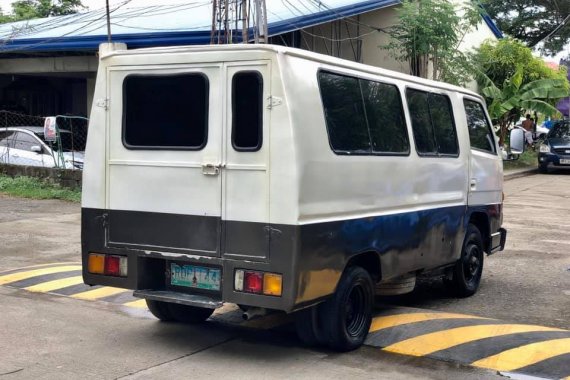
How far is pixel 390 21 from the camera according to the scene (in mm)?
22828

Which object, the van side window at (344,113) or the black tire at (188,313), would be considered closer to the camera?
the van side window at (344,113)

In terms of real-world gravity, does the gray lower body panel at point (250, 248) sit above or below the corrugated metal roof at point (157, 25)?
below

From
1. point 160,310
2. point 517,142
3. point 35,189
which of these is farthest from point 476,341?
point 35,189

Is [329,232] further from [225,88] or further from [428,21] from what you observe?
[428,21]

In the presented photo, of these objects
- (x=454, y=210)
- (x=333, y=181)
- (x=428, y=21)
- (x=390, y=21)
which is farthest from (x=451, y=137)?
(x=390, y=21)

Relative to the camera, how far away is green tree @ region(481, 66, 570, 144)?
24906 millimetres

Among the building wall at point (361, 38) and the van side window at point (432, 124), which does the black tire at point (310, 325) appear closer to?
the van side window at point (432, 124)

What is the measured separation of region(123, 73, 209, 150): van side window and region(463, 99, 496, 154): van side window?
346 centimetres

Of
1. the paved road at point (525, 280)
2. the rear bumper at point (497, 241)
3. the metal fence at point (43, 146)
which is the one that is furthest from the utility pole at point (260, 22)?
the rear bumper at point (497, 241)

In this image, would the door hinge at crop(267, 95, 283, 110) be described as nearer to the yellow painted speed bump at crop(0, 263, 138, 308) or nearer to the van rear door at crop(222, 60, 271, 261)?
the van rear door at crop(222, 60, 271, 261)

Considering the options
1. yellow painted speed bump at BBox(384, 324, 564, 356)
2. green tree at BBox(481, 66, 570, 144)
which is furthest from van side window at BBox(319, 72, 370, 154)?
green tree at BBox(481, 66, 570, 144)

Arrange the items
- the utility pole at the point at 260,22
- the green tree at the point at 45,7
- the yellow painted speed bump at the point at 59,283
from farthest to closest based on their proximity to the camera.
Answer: the green tree at the point at 45,7 < the utility pole at the point at 260,22 < the yellow painted speed bump at the point at 59,283

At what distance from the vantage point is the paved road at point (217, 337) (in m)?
5.30

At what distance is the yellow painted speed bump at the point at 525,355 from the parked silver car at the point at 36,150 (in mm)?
12179
